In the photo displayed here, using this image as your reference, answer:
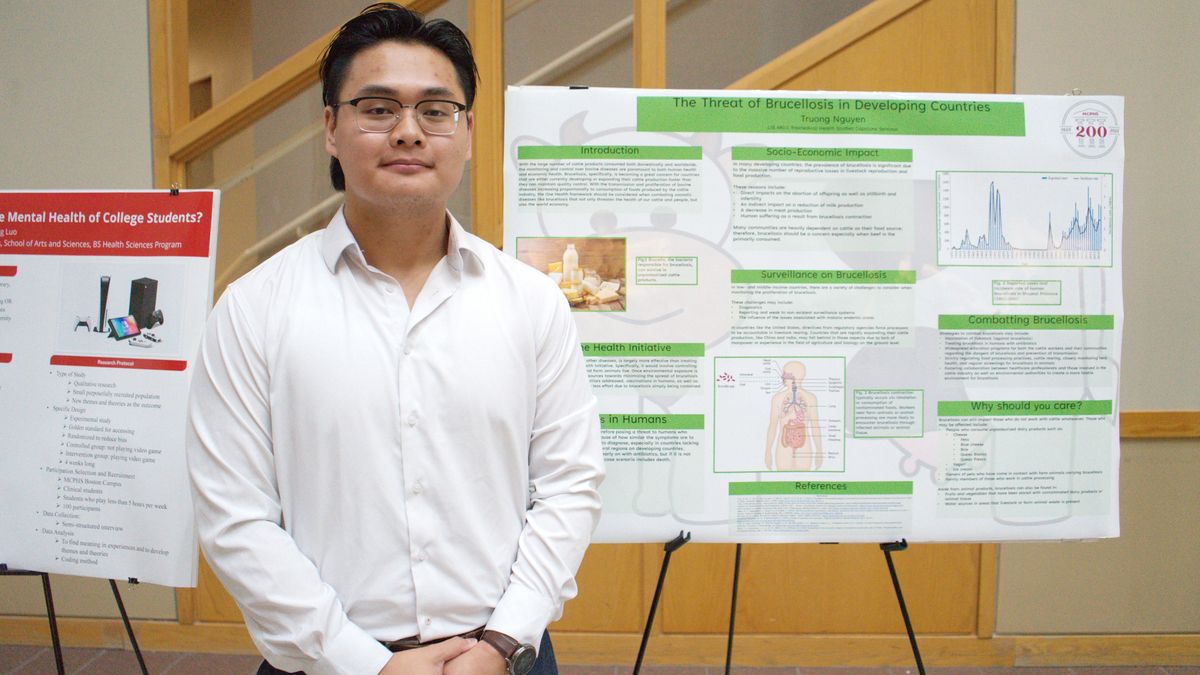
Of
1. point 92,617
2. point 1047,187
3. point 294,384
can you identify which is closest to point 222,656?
point 92,617

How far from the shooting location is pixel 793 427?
1.90m

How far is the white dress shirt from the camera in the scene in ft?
Result: 4.13

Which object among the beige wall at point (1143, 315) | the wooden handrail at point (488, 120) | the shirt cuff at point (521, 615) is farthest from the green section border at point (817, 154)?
the beige wall at point (1143, 315)

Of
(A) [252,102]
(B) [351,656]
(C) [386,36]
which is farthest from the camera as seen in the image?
(A) [252,102]

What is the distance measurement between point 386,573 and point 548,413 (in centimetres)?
35

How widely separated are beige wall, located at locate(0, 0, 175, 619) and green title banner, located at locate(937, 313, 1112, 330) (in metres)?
2.70

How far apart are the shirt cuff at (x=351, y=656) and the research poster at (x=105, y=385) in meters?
0.80

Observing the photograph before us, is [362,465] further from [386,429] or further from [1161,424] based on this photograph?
[1161,424]

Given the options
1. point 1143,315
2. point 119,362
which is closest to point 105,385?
point 119,362

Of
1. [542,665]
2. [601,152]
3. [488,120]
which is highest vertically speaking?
[488,120]

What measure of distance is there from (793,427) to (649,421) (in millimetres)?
319

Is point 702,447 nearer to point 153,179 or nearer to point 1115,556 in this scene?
point 1115,556

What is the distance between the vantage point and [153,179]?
3064 mm

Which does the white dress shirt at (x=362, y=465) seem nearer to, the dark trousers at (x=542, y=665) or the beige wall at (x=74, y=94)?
the dark trousers at (x=542, y=665)
